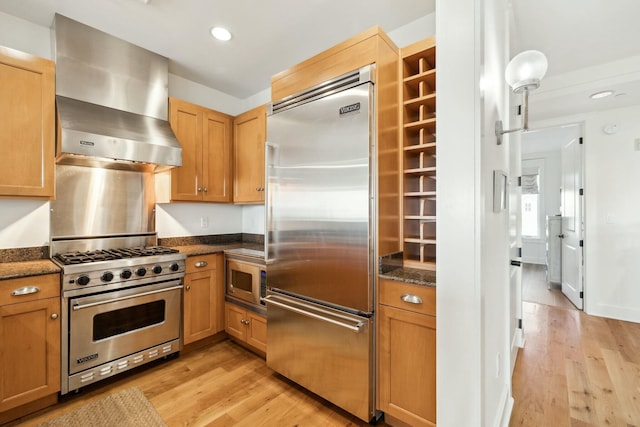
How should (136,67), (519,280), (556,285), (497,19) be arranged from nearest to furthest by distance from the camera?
1. (497,19)
2. (136,67)
3. (519,280)
4. (556,285)

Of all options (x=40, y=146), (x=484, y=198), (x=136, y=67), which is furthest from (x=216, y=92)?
(x=484, y=198)

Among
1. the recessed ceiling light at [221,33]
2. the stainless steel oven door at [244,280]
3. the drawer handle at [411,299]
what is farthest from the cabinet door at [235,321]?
the recessed ceiling light at [221,33]

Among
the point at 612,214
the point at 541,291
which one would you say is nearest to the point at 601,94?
the point at 612,214

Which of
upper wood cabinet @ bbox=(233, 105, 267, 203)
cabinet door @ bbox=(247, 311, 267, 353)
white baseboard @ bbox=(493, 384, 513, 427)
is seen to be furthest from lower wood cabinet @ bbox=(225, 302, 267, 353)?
white baseboard @ bbox=(493, 384, 513, 427)

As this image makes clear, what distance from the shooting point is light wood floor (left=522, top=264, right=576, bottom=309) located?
408 centimetres

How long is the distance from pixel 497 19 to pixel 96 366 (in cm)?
350

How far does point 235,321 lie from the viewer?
2748 millimetres

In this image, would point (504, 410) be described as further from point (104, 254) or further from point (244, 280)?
point (104, 254)

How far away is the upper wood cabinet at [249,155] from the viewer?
295 cm

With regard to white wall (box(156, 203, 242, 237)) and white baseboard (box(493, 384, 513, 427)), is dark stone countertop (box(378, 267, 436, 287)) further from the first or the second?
white wall (box(156, 203, 242, 237))

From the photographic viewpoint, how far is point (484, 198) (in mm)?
1270

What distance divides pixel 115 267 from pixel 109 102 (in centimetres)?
141

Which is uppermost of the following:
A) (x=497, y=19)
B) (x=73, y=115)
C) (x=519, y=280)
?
(x=497, y=19)

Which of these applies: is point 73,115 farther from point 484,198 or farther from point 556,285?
point 556,285
